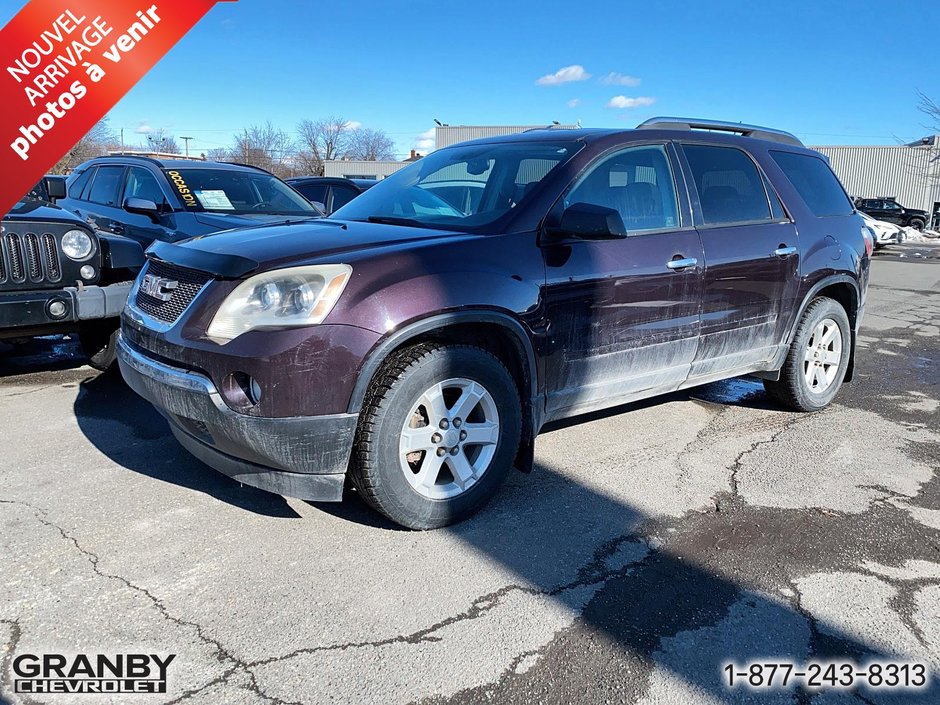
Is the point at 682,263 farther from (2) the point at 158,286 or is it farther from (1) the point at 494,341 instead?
(2) the point at 158,286

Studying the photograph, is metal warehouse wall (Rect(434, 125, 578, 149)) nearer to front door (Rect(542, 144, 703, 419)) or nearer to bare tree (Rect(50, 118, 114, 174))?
bare tree (Rect(50, 118, 114, 174))

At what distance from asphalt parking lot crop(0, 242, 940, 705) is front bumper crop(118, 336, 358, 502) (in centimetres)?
32

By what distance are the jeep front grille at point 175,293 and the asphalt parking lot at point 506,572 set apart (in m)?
0.93

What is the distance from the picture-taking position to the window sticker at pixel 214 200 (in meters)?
6.95

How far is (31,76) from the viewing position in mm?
A: 7438

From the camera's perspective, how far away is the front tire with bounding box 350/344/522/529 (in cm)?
294

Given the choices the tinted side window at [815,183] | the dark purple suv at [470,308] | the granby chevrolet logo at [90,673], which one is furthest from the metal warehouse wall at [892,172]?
the granby chevrolet logo at [90,673]

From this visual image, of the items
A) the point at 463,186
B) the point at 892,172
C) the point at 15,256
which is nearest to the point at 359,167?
the point at 892,172

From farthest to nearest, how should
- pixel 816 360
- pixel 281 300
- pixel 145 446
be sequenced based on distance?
pixel 816 360, pixel 145 446, pixel 281 300

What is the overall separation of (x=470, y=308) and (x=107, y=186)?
655 cm

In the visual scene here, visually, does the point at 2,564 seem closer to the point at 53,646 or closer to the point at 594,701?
the point at 53,646

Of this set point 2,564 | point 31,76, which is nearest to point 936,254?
point 31,76

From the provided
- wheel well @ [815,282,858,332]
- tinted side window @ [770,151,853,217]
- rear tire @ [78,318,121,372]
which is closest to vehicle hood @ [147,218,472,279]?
rear tire @ [78,318,121,372]

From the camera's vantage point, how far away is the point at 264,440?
2.79m
